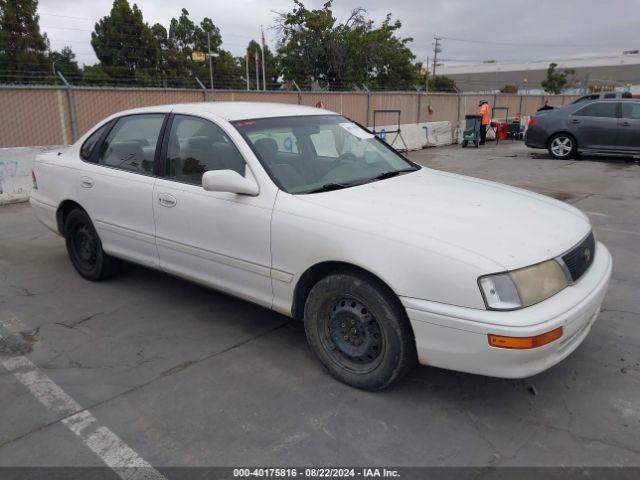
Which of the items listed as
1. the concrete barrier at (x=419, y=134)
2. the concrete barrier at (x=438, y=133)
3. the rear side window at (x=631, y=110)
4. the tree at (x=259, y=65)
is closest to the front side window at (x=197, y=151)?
the concrete barrier at (x=419, y=134)

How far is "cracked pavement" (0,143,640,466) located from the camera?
2.58m

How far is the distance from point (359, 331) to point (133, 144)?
2579mm

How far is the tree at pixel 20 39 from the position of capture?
29.0 metres

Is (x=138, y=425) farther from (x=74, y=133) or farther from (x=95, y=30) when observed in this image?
(x=95, y=30)

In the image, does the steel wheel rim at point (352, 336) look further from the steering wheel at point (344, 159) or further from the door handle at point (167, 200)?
the door handle at point (167, 200)

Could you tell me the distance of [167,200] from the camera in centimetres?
384

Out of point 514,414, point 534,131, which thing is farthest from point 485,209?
point 534,131

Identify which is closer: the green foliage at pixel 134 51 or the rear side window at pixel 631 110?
the rear side window at pixel 631 110

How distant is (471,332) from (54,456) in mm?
2121

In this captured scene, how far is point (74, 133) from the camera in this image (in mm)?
9820

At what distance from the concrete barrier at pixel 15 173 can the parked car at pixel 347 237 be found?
4.82m

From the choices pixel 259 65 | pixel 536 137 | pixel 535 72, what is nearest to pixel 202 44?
pixel 259 65

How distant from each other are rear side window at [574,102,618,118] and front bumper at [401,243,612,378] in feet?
40.0

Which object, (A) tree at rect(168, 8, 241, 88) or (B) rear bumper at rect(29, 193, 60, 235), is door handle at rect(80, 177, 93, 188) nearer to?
(B) rear bumper at rect(29, 193, 60, 235)
